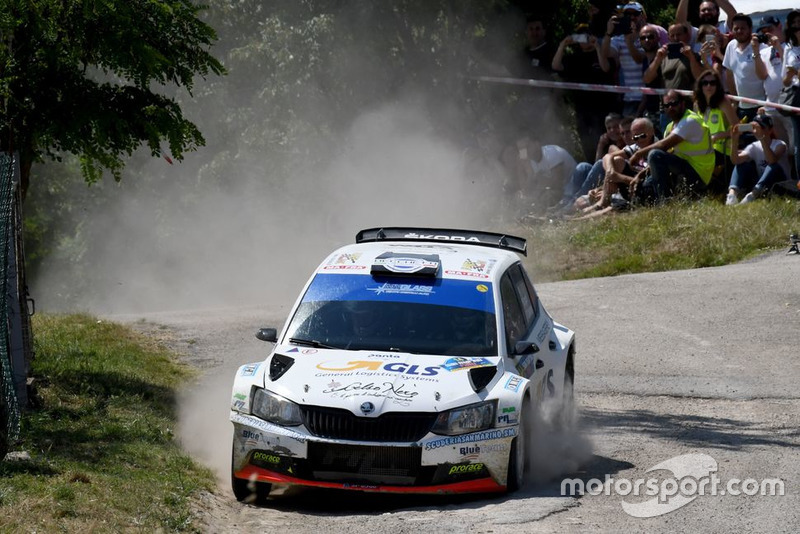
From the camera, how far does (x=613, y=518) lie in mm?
7211

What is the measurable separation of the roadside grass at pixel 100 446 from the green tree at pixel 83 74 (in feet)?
6.83

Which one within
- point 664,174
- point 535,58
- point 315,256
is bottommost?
point 315,256

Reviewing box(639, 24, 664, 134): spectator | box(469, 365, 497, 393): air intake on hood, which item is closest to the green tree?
box(469, 365, 497, 393): air intake on hood

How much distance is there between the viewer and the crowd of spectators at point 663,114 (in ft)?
58.2

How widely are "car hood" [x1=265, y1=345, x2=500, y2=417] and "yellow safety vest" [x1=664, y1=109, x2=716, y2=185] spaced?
1075 cm

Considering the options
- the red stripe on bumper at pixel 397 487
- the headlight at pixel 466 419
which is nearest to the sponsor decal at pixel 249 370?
the red stripe on bumper at pixel 397 487

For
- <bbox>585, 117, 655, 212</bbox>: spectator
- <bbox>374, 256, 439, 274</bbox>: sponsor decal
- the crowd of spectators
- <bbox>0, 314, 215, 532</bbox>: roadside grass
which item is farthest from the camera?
<bbox>585, 117, 655, 212</bbox>: spectator

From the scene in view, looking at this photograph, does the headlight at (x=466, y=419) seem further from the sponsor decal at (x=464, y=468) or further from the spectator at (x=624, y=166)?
the spectator at (x=624, y=166)

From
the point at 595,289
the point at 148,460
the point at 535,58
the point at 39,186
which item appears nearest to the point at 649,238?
the point at 595,289

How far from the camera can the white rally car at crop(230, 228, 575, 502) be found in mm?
7695

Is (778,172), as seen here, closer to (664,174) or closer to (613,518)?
(664,174)

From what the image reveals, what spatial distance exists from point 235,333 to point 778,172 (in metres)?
8.48

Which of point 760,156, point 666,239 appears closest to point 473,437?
point 666,239

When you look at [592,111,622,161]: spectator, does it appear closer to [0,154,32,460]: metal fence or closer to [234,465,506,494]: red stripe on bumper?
[0,154,32,460]: metal fence
